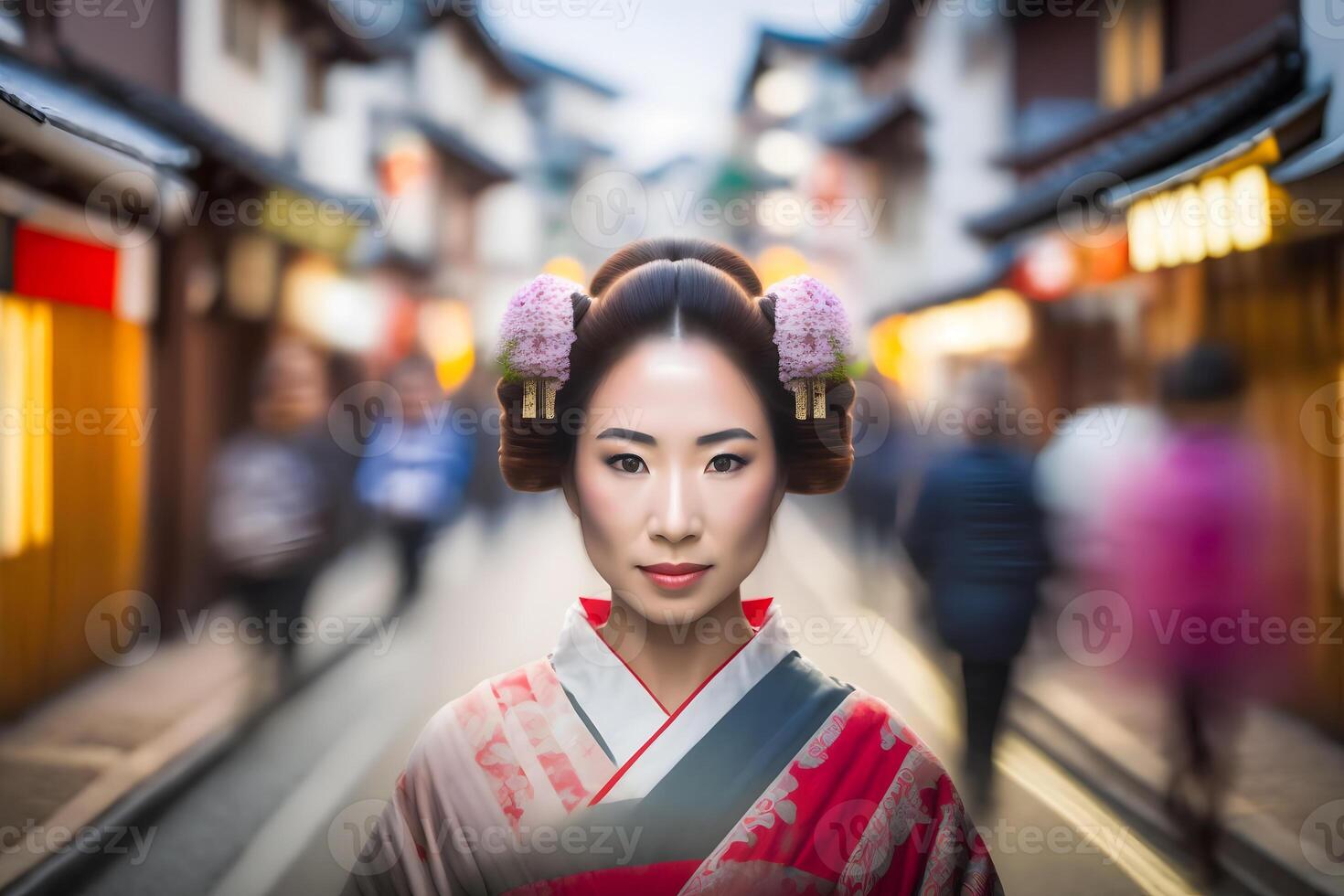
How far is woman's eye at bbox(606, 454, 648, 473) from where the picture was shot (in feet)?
4.40

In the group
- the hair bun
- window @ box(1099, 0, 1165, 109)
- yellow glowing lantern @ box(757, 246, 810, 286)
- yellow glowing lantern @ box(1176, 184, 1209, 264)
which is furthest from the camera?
window @ box(1099, 0, 1165, 109)

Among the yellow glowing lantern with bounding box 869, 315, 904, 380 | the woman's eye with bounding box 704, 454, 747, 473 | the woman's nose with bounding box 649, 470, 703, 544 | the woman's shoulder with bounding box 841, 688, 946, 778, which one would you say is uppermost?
the yellow glowing lantern with bounding box 869, 315, 904, 380

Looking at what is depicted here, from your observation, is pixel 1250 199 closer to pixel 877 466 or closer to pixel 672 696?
pixel 877 466

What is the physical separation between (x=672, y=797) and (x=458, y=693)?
57.6 inches

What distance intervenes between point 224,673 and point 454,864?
1.77 metres

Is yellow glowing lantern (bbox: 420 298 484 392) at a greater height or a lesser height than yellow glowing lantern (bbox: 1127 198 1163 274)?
lesser

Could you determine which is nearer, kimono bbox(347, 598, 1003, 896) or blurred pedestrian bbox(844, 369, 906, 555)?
kimono bbox(347, 598, 1003, 896)

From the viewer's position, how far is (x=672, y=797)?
1305 millimetres

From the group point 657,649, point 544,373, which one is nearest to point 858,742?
point 657,649

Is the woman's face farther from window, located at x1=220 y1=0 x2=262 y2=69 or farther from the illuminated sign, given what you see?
window, located at x1=220 y1=0 x2=262 y2=69

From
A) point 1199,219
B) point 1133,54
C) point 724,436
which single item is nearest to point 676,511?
point 724,436

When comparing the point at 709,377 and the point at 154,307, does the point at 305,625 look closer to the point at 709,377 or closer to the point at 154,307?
the point at 154,307

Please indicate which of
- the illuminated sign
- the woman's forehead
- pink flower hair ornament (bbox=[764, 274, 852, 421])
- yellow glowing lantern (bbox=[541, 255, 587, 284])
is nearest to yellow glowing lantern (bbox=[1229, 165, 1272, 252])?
the illuminated sign

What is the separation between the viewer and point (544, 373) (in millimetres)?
1373
